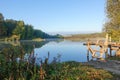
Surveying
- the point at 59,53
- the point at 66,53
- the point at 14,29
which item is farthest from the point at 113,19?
the point at 14,29

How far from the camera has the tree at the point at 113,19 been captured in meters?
37.5

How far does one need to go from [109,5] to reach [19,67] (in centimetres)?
3099

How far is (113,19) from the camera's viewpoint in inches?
1492

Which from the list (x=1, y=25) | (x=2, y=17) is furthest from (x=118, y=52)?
(x=2, y=17)

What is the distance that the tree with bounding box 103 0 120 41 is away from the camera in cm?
3747

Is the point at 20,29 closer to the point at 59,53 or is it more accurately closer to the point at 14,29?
the point at 14,29

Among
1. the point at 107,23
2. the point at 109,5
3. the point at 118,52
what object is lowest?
the point at 118,52

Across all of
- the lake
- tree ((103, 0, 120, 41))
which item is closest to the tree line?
the lake

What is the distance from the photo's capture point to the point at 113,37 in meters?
39.1

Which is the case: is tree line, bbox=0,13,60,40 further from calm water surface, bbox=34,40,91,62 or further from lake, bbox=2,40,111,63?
calm water surface, bbox=34,40,91,62

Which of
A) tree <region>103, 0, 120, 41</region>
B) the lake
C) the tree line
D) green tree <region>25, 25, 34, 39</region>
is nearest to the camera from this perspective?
the lake

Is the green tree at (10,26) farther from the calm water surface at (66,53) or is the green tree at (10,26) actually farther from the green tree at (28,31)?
the calm water surface at (66,53)

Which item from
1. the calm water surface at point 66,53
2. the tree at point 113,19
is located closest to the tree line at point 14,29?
the calm water surface at point 66,53

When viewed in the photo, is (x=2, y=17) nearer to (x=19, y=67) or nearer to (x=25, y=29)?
(x=25, y=29)
